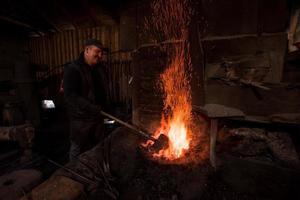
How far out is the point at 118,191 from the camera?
9.68 ft

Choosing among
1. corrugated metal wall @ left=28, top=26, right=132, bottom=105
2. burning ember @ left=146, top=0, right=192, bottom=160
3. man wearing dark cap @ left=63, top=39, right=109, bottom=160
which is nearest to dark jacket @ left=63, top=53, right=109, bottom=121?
man wearing dark cap @ left=63, top=39, right=109, bottom=160

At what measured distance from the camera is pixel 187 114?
13.6 ft

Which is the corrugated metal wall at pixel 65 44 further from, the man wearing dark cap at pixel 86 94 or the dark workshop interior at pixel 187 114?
the man wearing dark cap at pixel 86 94

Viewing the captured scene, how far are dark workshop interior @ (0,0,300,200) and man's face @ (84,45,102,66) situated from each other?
0.08ft

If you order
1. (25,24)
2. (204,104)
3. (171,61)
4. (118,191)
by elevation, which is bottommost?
(118,191)

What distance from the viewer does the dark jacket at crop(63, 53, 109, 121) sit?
3780 millimetres

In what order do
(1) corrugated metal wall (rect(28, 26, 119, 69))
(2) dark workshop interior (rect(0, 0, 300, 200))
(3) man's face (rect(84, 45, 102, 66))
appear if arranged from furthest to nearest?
(1) corrugated metal wall (rect(28, 26, 119, 69)) → (3) man's face (rect(84, 45, 102, 66)) → (2) dark workshop interior (rect(0, 0, 300, 200))

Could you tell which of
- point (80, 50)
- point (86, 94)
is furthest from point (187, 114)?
point (80, 50)

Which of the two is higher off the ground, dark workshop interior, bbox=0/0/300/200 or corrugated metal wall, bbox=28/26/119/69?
corrugated metal wall, bbox=28/26/119/69

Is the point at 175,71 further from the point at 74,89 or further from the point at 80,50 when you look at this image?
the point at 80,50

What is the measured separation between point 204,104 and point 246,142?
958 mm

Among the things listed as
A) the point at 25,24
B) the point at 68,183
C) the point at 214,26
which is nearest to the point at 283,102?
the point at 214,26

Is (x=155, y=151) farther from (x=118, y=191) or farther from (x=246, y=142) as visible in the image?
(x=246, y=142)

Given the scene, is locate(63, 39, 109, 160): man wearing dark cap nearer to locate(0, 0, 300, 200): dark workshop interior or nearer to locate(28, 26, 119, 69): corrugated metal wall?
locate(0, 0, 300, 200): dark workshop interior
